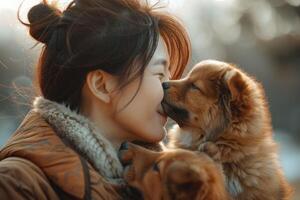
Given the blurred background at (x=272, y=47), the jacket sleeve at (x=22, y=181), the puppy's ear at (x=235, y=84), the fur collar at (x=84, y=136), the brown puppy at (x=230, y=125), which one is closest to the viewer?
the jacket sleeve at (x=22, y=181)

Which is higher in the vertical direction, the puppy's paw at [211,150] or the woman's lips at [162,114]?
the woman's lips at [162,114]

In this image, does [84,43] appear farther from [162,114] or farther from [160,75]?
[162,114]

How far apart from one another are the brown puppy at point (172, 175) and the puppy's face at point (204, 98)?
494mm

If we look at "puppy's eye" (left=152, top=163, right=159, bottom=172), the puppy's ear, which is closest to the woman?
"puppy's eye" (left=152, top=163, right=159, bottom=172)

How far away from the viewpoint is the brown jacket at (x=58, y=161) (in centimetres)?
302

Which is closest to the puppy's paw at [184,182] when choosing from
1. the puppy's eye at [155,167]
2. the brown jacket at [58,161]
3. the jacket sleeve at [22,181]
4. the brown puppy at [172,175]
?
the brown puppy at [172,175]

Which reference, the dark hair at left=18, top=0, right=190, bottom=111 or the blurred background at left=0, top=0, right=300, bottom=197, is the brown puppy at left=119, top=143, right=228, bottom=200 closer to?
the dark hair at left=18, top=0, right=190, bottom=111

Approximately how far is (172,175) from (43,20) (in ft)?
3.72

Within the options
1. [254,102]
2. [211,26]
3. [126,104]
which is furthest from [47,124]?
[211,26]

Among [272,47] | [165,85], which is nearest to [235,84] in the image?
[165,85]

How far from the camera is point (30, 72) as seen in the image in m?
4.15

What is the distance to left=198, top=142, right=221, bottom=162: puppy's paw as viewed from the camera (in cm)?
391

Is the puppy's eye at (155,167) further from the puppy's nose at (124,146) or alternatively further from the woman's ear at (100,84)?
the woman's ear at (100,84)

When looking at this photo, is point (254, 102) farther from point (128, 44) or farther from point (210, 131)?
point (128, 44)
